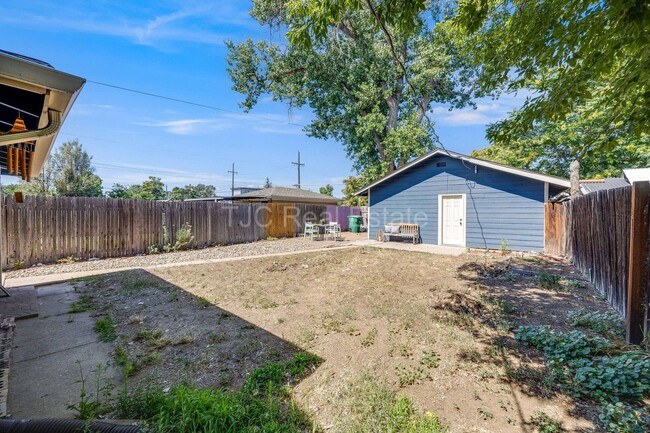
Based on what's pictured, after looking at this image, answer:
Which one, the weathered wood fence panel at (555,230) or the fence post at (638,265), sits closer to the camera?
the fence post at (638,265)

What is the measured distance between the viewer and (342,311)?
13.9 feet

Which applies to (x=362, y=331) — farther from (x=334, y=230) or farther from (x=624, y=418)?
(x=334, y=230)

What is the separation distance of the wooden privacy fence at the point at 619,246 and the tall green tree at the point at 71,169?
35.5 meters

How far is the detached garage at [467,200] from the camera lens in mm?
10250

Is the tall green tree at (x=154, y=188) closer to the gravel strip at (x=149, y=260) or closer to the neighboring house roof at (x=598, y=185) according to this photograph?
the gravel strip at (x=149, y=260)

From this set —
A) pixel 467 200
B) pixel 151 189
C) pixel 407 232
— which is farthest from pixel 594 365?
pixel 151 189

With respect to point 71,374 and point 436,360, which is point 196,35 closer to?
point 71,374

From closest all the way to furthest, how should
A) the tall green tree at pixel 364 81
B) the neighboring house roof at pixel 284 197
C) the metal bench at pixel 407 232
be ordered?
the metal bench at pixel 407 232, the tall green tree at pixel 364 81, the neighboring house roof at pixel 284 197

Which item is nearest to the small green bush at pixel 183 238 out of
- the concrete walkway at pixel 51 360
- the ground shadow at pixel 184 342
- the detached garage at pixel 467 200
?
the ground shadow at pixel 184 342

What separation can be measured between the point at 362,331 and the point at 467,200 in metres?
9.88

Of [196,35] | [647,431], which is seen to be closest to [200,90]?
[196,35]

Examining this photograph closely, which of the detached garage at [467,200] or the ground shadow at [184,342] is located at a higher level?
the detached garage at [467,200]

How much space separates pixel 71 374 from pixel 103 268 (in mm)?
5926

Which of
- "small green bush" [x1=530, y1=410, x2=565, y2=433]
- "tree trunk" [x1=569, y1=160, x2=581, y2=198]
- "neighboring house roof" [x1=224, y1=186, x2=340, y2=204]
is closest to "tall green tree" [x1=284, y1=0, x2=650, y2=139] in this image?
"small green bush" [x1=530, y1=410, x2=565, y2=433]
